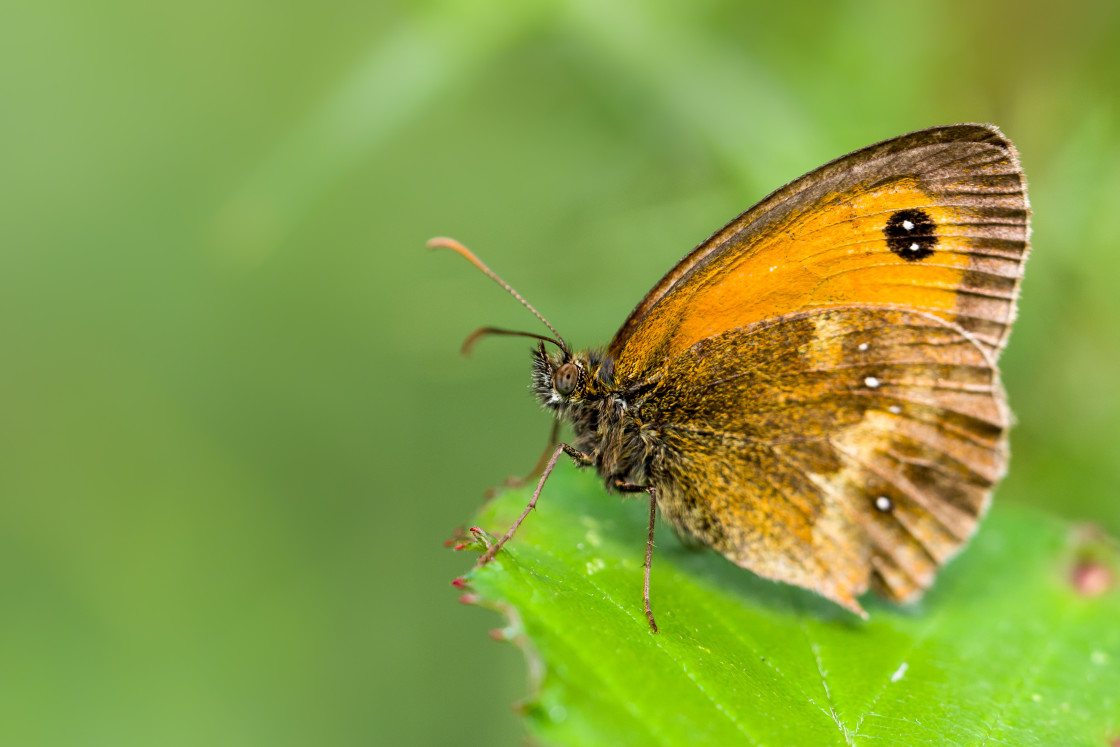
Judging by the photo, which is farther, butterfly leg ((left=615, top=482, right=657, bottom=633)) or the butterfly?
the butterfly

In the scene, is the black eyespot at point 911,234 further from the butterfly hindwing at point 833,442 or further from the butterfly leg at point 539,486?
the butterfly leg at point 539,486

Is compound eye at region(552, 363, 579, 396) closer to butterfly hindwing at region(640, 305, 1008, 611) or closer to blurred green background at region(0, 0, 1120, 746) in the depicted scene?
butterfly hindwing at region(640, 305, 1008, 611)

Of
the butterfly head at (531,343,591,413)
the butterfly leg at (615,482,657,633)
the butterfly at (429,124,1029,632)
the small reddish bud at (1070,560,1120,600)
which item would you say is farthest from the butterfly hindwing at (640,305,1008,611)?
the small reddish bud at (1070,560,1120,600)

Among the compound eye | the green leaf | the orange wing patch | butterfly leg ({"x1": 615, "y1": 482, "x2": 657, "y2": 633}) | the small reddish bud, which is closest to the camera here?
the green leaf

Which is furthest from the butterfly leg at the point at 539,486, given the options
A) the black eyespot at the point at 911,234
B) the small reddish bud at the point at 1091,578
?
the small reddish bud at the point at 1091,578

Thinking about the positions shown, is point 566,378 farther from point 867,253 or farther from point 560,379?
point 867,253
